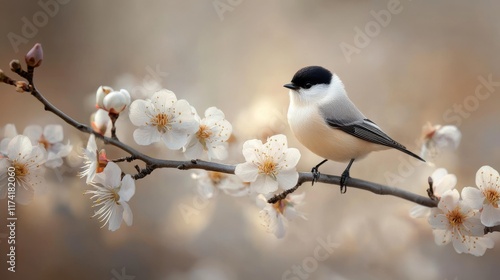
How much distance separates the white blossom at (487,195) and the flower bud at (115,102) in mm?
457

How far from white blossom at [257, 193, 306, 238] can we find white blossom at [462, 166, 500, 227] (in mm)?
249

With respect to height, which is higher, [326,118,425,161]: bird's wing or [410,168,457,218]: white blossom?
[326,118,425,161]: bird's wing

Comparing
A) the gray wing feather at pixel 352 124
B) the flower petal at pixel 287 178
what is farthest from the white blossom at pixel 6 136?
the gray wing feather at pixel 352 124

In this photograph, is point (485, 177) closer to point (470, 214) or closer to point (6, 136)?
point (470, 214)

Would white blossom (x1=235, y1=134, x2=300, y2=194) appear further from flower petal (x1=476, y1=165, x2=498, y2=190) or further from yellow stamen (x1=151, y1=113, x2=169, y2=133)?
flower petal (x1=476, y1=165, x2=498, y2=190)

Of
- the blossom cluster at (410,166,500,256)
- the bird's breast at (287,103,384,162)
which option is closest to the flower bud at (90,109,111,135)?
the bird's breast at (287,103,384,162)

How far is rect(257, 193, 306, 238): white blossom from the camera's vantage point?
0.80 m

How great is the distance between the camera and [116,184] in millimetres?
641

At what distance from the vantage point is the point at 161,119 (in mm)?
692

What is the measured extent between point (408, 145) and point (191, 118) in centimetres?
66

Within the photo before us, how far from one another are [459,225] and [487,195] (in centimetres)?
6

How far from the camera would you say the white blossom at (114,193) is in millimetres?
633

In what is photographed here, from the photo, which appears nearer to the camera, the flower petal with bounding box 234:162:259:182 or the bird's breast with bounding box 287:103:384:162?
the flower petal with bounding box 234:162:259:182

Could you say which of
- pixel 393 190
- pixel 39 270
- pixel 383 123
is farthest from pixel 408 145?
pixel 39 270
